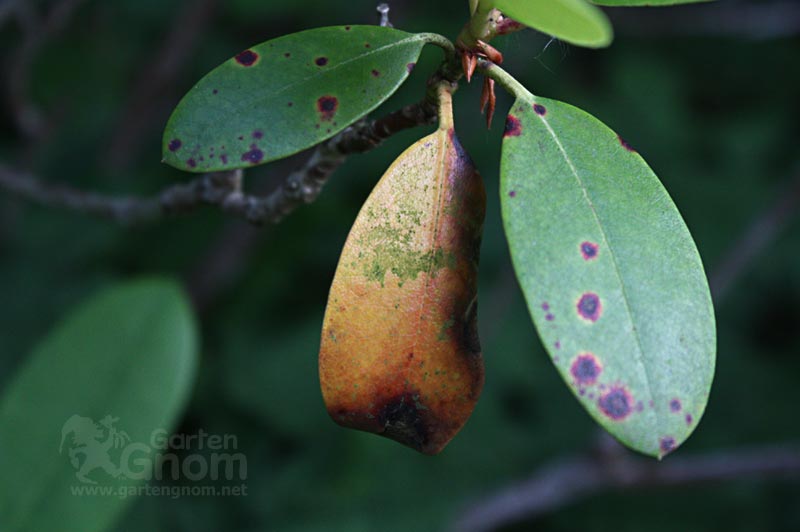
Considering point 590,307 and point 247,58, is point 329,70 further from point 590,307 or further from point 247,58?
point 590,307

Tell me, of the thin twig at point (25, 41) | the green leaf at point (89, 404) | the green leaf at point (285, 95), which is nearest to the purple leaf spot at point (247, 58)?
the green leaf at point (285, 95)

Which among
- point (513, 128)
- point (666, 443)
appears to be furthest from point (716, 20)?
point (666, 443)

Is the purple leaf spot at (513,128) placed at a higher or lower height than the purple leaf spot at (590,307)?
higher

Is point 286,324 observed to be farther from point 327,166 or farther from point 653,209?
point 653,209

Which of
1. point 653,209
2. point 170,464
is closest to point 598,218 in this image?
point 653,209

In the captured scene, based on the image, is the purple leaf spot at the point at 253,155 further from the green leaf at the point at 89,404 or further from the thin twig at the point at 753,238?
the thin twig at the point at 753,238

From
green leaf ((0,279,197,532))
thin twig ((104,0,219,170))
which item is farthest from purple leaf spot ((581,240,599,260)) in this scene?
thin twig ((104,0,219,170))
